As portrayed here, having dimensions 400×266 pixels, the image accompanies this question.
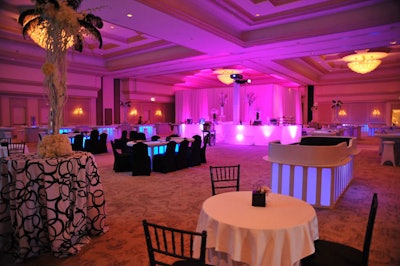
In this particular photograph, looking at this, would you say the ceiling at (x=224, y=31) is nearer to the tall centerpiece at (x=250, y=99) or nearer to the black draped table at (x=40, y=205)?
the black draped table at (x=40, y=205)

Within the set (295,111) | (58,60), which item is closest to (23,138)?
(58,60)

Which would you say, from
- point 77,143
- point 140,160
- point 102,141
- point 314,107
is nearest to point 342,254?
point 140,160

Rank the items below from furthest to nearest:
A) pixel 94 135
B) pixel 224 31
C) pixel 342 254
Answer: pixel 94 135, pixel 224 31, pixel 342 254

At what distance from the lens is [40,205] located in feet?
10.2

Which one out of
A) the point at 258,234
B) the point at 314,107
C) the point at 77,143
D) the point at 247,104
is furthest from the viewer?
the point at 247,104

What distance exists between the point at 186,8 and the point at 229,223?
19.6ft

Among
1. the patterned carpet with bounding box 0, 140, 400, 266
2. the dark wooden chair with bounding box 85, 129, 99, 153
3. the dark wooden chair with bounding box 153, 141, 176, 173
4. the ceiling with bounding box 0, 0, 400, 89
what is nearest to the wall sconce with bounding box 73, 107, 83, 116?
the ceiling with bounding box 0, 0, 400, 89

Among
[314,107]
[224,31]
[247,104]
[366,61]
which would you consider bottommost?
[314,107]

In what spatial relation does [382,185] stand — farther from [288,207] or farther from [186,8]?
[186,8]

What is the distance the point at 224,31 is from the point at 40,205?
6.64m

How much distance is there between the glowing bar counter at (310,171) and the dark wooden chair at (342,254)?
2.46m

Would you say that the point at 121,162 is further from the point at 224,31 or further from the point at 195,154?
the point at 224,31

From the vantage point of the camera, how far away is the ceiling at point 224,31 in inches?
265

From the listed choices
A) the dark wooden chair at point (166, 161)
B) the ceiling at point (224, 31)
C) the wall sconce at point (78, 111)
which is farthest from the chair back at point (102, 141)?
the wall sconce at point (78, 111)
